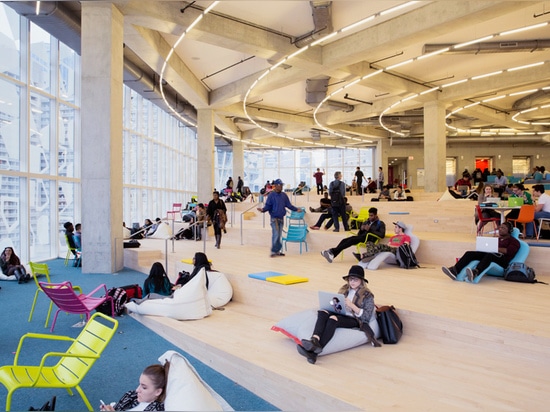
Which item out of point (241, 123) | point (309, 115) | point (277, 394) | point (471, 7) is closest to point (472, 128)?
point (309, 115)

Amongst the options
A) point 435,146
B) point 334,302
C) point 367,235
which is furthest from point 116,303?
point 435,146

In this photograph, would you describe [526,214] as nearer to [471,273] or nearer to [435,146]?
[471,273]

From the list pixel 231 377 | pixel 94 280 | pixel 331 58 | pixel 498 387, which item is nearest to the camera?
pixel 498 387

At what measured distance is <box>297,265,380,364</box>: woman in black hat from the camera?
4.46 meters

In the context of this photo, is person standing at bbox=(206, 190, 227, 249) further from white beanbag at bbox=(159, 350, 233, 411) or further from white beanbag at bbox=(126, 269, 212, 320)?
white beanbag at bbox=(159, 350, 233, 411)

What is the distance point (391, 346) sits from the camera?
192 inches

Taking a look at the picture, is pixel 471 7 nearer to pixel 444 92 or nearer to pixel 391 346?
pixel 391 346

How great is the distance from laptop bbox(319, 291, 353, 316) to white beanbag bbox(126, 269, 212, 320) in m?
1.96

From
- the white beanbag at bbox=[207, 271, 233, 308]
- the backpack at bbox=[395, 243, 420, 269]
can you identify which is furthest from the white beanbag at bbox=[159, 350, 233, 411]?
the backpack at bbox=[395, 243, 420, 269]

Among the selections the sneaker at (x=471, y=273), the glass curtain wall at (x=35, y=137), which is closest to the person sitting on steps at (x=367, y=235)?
the sneaker at (x=471, y=273)

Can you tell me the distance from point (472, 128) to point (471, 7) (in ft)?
67.9

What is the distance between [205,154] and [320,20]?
10.2 m

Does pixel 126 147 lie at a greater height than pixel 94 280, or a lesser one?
greater

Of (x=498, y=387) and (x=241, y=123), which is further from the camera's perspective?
(x=241, y=123)
